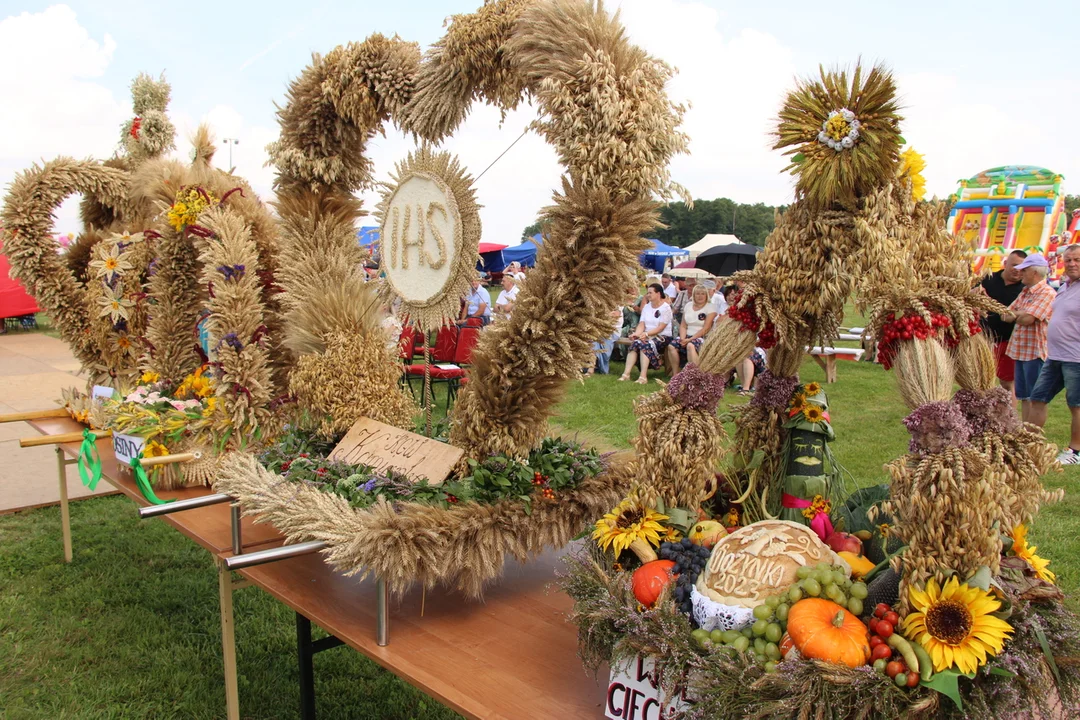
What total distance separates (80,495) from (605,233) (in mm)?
4731

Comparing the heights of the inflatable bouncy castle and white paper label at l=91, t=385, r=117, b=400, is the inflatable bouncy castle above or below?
above

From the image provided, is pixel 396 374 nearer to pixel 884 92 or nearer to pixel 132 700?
pixel 132 700

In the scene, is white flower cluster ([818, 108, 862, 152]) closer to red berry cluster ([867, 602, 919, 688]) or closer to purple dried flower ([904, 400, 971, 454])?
purple dried flower ([904, 400, 971, 454])

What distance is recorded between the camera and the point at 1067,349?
5.06 metres

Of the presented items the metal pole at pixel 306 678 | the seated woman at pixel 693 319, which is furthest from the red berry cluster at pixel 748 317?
the seated woman at pixel 693 319

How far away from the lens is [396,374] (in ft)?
8.93

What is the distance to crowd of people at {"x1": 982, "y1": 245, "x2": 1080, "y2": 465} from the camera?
5047 millimetres

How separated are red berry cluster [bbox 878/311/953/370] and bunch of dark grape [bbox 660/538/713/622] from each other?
0.55 meters

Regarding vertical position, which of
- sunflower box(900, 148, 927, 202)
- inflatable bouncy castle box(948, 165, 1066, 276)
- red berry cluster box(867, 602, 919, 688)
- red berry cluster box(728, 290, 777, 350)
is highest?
inflatable bouncy castle box(948, 165, 1066, 276)

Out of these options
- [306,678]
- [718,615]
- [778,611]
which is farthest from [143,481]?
[778,611]

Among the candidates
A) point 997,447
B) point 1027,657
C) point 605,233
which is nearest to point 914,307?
point 997,447

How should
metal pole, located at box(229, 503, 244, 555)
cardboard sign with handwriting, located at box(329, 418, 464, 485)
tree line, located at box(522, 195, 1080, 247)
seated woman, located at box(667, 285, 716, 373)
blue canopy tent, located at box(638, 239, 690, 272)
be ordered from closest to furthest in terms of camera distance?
metal pole, located at box(229, 503, 244, 555) → cardboard sign with handwriting, located at box(329, 418, 464, 485) → seated woman, located at box(667, 285, 716, 373) → blue canopy tent, located at box(638, 239, 690, 272) → tree line, located at box(522, 195, 1080, 247)

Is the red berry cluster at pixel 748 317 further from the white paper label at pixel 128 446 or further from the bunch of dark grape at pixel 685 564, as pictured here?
the white paper label at pixel 128 446

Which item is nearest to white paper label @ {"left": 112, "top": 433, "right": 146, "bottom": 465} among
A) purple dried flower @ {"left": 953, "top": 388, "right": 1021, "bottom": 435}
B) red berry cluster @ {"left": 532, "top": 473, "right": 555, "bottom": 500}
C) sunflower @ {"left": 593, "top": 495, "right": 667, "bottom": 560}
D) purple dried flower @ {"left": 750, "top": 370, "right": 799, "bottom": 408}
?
red berry cluster @ {"left": 532, "top": 473, "right": 555, "bottom": 500}
